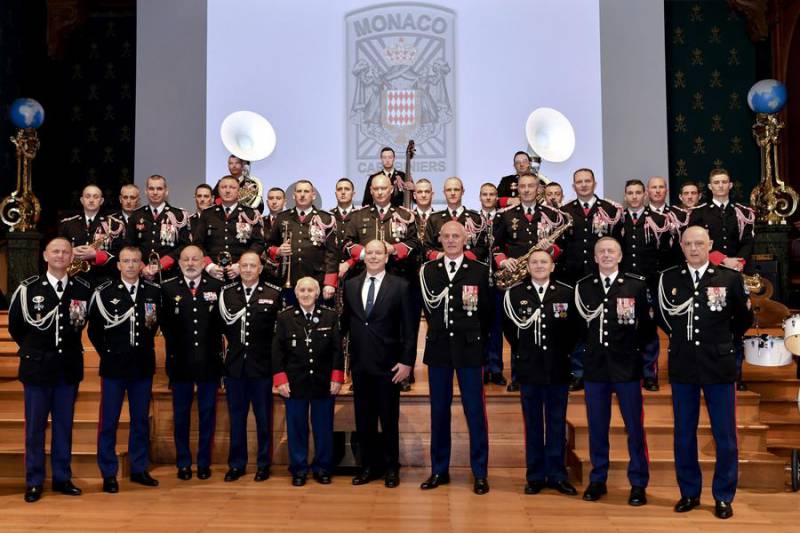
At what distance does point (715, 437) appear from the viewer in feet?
15.5

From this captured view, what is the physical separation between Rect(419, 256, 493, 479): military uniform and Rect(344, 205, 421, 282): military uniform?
79 cm

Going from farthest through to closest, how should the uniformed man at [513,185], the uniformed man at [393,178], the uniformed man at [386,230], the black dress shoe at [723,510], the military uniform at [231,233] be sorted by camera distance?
the uniformed man at [393,178] < the uniformed man at [513,185] < the military uniform at [231,233] < the uniformed man at [386,230] < the black dress shoe at [723,510]

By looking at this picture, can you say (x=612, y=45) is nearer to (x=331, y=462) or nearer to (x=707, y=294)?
(x=707, y=294)

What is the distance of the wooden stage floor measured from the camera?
440 cm

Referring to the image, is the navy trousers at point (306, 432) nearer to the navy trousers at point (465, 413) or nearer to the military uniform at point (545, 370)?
the navy trousers at point (465, 413)

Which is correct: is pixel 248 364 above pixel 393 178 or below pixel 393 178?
below

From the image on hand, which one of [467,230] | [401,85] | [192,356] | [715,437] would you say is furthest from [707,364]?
[401,85]

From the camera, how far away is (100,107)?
1063cm

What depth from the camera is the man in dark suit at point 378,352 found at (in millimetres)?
5285

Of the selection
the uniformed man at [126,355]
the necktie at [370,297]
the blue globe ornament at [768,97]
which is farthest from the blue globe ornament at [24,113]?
the blue globe ornament at [768,97]

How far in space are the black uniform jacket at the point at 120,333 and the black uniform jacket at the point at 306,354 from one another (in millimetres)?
815

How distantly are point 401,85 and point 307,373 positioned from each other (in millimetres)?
4203

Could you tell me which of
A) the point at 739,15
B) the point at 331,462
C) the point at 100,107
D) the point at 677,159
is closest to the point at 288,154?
the point at 100,107

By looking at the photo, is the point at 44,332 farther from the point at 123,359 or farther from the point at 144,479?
the point at 144,479
